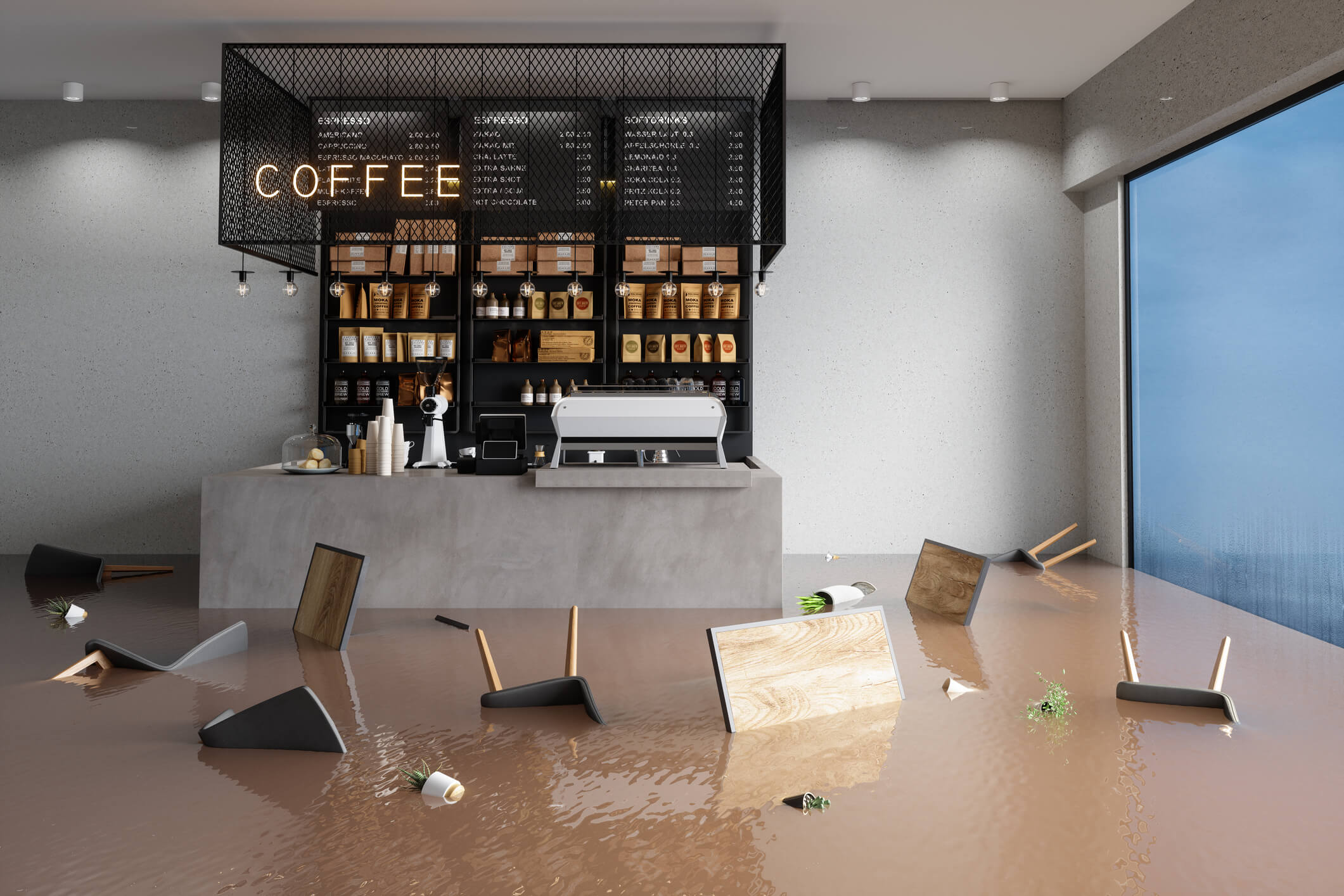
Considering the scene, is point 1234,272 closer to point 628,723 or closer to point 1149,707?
point 1149,707

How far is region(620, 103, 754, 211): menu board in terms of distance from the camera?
5.50 metres

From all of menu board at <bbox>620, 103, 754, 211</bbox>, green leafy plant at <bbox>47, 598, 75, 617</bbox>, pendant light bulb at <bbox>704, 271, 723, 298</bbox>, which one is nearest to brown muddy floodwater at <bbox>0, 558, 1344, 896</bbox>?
green leafy plant at <bbox>47, 598, 75, 617</bbox>

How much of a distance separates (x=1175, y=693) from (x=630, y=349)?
4.14m

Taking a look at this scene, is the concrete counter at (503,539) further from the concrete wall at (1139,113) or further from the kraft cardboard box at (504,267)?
the concrete wall at (1139,113)

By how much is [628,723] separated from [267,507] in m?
2.80

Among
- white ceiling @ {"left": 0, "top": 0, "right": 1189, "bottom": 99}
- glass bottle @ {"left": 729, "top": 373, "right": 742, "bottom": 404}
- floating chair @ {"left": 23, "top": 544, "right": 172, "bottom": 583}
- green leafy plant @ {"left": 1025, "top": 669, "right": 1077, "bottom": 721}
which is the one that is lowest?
green leafy plant @ {"left": 1025, "top": 669, "right": 1077, "bottom": 721}

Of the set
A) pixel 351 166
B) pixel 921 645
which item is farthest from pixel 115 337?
pixel 921 645

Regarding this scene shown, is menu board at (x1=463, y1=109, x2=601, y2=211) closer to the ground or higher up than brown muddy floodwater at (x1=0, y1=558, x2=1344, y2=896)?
higher up

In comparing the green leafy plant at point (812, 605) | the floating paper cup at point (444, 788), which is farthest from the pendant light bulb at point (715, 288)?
the floating paper cup at point (444, 788)

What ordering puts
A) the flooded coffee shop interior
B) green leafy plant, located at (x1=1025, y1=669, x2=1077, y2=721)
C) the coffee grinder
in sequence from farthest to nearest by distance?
the coffee grinder → green leafy plant, located at (x1=1025, y1=669, x2=1077, y2=721) → the flooded coffee shop interior

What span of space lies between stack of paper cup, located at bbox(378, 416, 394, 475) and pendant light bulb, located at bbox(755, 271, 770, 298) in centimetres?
243

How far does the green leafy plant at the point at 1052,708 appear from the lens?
9.84ft

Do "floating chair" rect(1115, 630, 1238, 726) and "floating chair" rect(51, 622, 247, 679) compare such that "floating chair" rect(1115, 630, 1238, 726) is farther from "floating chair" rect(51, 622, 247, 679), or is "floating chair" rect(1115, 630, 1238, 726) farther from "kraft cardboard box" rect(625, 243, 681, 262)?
"kraft cardboard box" rect(625, 243, 681, 262)

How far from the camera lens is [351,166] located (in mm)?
5355
